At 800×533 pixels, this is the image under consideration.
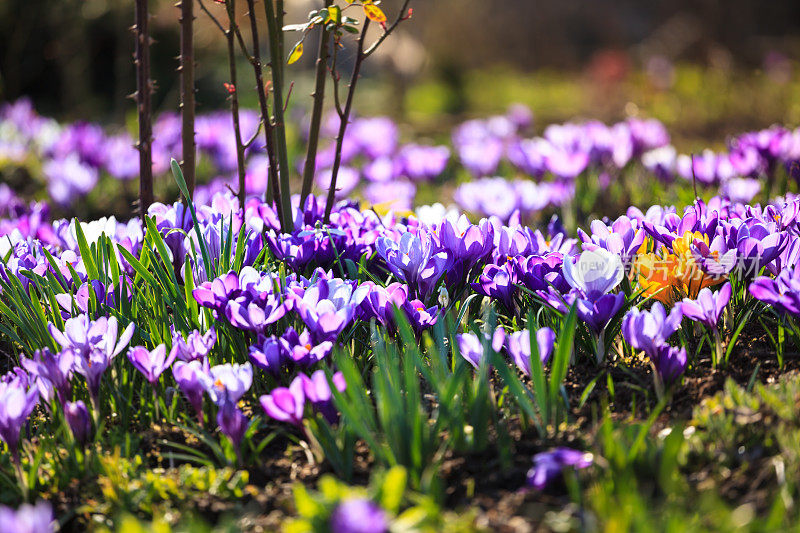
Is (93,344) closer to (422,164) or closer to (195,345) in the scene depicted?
(195,345)

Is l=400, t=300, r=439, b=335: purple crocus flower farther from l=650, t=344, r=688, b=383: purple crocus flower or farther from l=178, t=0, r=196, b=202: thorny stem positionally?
l=178, t=0, r=196, b=202: thorny stem

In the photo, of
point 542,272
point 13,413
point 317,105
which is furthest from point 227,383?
point 317,105

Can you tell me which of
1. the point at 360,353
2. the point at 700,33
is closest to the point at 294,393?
the point at 360,353

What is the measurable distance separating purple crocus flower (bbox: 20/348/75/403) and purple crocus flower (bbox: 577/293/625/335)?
110 centimetres

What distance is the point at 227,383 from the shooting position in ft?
4.90

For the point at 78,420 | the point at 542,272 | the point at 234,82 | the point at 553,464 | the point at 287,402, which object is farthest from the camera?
the point at 234,82

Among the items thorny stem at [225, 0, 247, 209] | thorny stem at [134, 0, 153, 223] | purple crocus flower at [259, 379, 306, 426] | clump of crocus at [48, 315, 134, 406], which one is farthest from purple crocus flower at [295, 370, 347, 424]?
thorny stem at [134, 0, 153, 223]

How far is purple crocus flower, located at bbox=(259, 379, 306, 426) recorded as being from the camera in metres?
1.39

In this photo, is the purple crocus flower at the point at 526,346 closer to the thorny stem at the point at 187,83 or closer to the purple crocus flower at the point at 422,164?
the thorny stem at the point at 187,83

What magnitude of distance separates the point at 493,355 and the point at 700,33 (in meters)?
11.4

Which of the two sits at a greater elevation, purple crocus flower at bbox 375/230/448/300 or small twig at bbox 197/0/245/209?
small twig at bbox 197/0/245/209

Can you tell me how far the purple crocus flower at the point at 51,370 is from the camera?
153 cm

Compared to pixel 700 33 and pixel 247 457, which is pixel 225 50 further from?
pixel 247 457

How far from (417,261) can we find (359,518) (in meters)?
1.00
